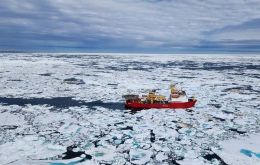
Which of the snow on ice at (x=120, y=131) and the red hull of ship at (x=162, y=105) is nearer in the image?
the snow on ice at (x=120, y=131)

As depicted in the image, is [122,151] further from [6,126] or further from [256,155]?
[6,126]

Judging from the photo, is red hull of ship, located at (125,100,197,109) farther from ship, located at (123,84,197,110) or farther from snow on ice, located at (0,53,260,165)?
snow on ice, located at (0,53,260,165)

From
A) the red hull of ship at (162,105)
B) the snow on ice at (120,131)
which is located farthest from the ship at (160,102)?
the snow on ice at (120,131)

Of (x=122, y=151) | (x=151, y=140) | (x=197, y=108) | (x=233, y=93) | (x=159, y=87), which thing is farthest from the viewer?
(x=159, y=87)

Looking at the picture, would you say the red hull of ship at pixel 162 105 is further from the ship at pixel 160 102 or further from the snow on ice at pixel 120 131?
the snow on ice at pixel 120 131

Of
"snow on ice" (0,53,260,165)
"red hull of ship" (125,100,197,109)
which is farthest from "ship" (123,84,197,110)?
"snow on ice" (0,53,260,165)

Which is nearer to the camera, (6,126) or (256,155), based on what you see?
(256,155)

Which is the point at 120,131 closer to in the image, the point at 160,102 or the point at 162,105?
the point at 162,105

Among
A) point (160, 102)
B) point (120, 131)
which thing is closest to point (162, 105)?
point (160, 102)

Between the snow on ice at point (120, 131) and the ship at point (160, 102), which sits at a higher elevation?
the ship at point (160, 102)

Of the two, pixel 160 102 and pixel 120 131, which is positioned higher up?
pixel 160 102

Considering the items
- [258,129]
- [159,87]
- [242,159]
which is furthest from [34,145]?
[159,87]
